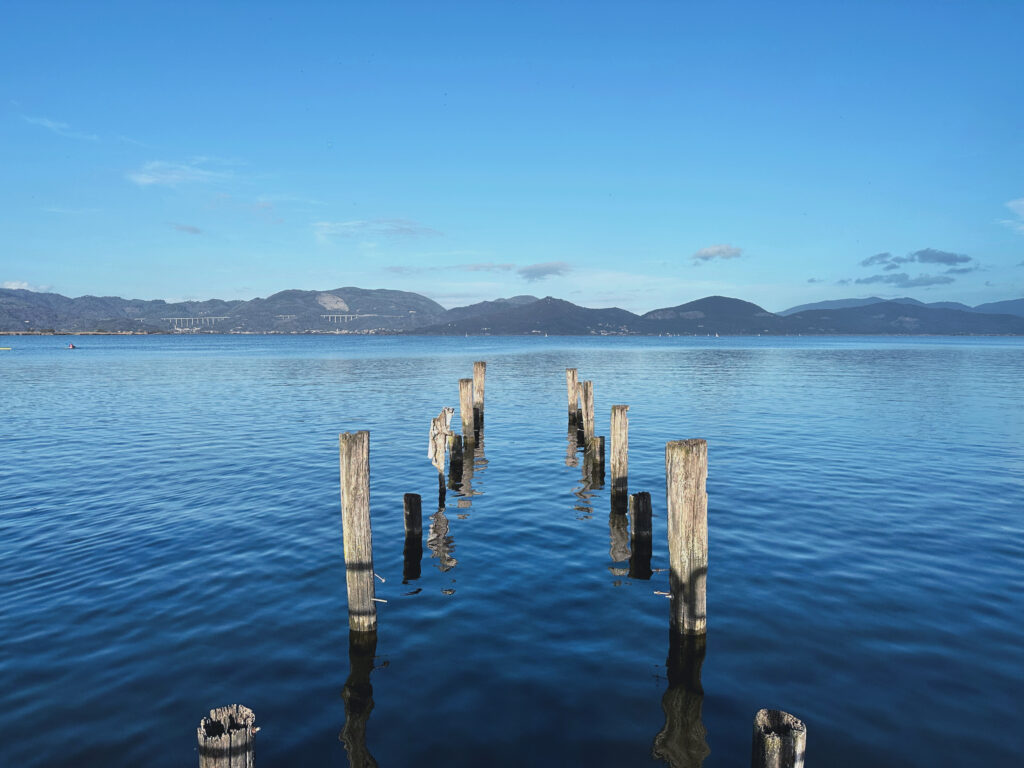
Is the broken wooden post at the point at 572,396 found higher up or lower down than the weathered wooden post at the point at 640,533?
higher up

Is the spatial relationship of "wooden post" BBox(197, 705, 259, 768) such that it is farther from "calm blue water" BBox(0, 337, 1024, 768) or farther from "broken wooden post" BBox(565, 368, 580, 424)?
"broken wooden post" BBox(565, 368, 580, 424)

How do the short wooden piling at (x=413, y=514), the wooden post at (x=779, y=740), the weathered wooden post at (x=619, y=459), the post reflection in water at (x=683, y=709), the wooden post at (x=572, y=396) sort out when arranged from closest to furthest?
the wooden post at (x=779, y=740) < the post reflection in water at (x=683, y=709) < the short wooden piling at (x=413, y=514) < the weathered wooden post at (x=619, y=459) < the wooden post at (x=572, y=396)

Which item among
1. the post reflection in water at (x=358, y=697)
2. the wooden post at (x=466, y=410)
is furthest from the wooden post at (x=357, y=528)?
the wooden post at (x=466, y=410)

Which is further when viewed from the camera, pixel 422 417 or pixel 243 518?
pixel 422 417

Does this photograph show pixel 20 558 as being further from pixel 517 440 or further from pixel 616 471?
pixel 517 440

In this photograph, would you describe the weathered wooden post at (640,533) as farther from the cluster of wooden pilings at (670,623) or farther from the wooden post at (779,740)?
the wooden post at (779,740)

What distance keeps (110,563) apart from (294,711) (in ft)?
24.4

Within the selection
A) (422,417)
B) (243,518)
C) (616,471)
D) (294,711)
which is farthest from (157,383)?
Answer: (294,711)

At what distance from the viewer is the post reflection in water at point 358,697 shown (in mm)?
6730

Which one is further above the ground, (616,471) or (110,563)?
(616,471)

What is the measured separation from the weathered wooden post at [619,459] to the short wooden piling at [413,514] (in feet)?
19.3

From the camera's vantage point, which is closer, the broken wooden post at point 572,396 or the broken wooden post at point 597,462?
the broken wooden post at point 597,462

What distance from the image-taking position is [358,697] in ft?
25.5

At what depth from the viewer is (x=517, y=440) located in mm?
27328
